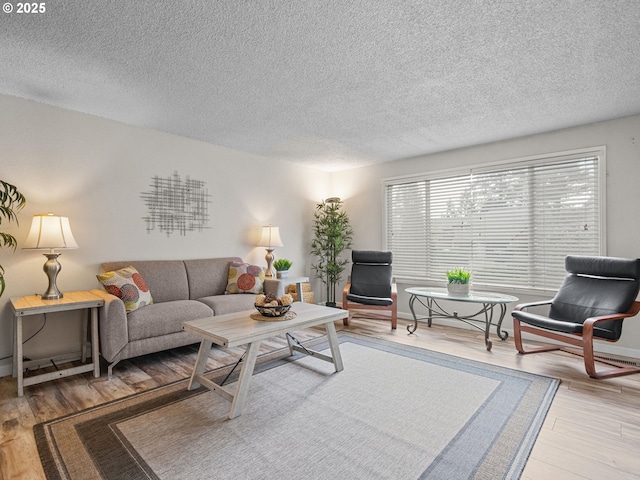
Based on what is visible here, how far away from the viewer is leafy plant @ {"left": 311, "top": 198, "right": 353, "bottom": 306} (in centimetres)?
Result: 566

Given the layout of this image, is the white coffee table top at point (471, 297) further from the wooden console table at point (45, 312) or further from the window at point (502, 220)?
the wooden console table at point (45, 312)

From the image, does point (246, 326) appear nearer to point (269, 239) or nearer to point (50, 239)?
point (50, 239)

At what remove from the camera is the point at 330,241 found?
5719 millimetres

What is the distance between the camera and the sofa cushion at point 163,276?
11.9ft

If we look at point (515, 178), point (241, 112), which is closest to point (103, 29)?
point (241, 112)

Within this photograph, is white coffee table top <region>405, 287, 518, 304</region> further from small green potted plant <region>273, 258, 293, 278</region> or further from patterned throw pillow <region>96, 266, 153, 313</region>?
patterned throw pillow <region>96, 266, 153, 313</region>

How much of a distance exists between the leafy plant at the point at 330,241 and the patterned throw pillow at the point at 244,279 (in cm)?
170

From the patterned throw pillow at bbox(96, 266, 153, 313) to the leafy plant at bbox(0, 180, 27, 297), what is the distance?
0.75 metres

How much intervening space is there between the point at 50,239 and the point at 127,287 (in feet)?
2.38

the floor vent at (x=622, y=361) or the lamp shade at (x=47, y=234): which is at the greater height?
the lamp shade at (x=47, y=234)

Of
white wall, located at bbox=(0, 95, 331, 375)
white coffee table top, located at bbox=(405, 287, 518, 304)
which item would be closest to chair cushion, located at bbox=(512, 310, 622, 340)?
A: white coffee table top, located at bbox=(405, 287, 518, 304)

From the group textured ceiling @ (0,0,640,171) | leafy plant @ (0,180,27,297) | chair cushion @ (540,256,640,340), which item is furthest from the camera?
chair cushion @ (540,256,640,340)

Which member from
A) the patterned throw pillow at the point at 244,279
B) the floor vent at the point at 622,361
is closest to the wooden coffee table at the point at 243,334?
the patterned throw pillow at the point at 244,279

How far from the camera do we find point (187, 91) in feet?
9.58
